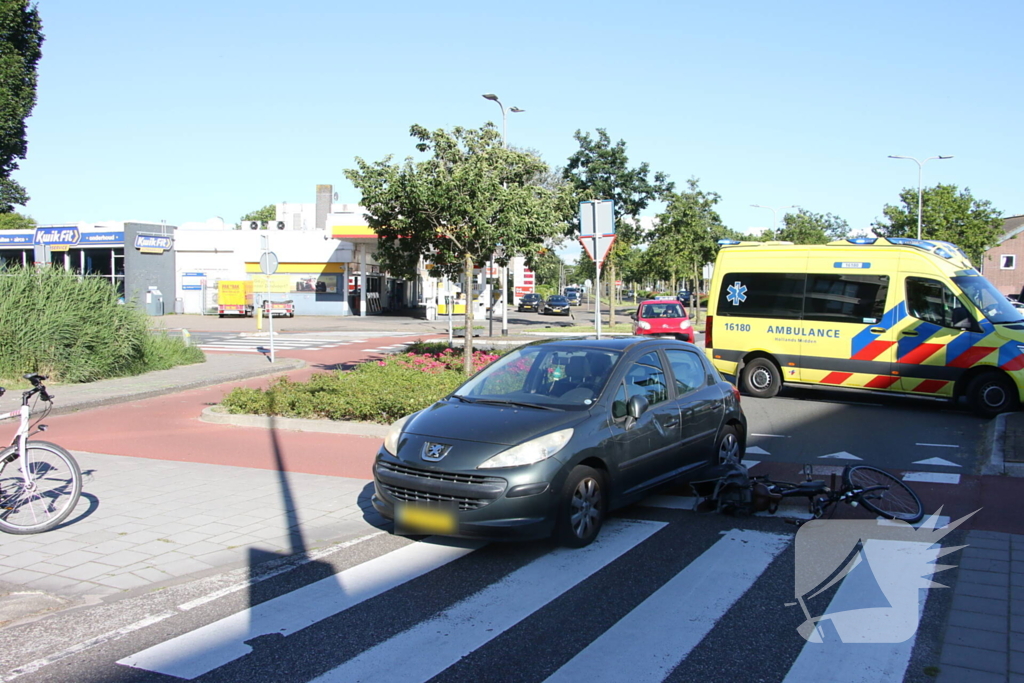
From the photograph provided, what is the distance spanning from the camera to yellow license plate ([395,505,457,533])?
18.8ft

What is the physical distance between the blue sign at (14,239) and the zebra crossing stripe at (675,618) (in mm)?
57323

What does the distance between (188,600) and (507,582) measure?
198 centimetres

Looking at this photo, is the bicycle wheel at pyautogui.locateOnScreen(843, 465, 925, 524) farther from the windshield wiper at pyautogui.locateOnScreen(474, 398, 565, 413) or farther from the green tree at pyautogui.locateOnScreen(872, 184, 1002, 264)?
the green tree at pyautogui.locateOnScreen(872, 184, 1002, 264)

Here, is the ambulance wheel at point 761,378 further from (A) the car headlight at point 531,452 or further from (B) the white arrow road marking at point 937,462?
(A) the car headlight at point 531,452

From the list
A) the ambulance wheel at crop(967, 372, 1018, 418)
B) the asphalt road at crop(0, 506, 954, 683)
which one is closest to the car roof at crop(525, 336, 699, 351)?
the asphalt road at crop(0, 506, 954, 683)

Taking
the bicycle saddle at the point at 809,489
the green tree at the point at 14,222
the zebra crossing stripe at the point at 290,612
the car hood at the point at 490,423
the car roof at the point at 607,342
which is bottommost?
the zebra crossing stripe at the point at 290,612

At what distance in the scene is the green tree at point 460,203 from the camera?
13258 millimetres

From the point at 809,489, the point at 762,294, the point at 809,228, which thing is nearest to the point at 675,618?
the point at 809,489

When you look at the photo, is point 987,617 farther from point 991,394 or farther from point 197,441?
point 991,394

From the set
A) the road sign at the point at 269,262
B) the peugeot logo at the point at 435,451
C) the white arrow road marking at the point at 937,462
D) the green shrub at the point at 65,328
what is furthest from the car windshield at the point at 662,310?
the peugeot logo at the point at 435,451

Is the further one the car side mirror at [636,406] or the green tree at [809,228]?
the green tree at [809,228]

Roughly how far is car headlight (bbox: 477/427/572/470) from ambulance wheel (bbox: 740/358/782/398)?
10069 millimetres

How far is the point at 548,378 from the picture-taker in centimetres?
695

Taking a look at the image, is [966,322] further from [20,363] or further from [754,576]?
[20,363]
